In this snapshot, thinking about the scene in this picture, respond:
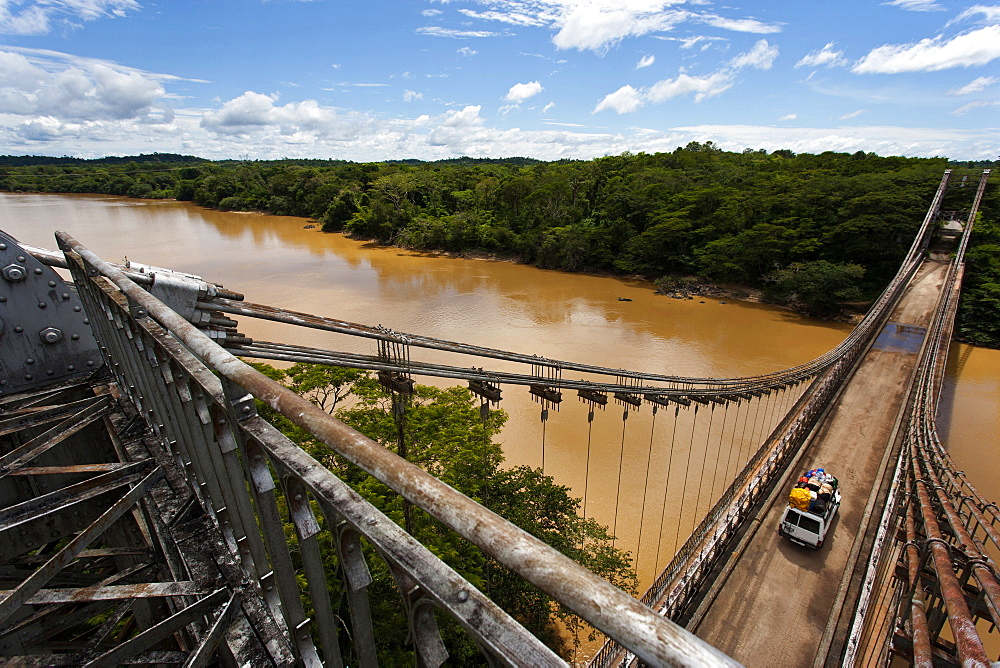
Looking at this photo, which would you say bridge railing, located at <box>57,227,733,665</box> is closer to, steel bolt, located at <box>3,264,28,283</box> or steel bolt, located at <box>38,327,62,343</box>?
steel bolt, located at <box>3,264,28,283</box>

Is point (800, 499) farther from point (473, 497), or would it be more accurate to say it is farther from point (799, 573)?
point (473, 497)

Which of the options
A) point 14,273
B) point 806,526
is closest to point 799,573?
point 806,526

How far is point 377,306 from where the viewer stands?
23.8 metres

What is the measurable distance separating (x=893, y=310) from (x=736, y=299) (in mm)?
7411

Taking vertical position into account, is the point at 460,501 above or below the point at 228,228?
above

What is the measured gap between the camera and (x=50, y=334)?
8.83ft

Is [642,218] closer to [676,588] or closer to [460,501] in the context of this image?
[676,588]

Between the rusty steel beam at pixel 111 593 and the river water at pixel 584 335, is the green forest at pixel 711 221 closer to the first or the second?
the river water at pixel 584 335

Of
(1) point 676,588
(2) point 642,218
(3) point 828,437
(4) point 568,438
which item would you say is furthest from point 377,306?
(1) point 676,588

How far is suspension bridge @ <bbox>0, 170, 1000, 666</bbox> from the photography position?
0.72 metres

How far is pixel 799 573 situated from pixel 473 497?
14.3ft

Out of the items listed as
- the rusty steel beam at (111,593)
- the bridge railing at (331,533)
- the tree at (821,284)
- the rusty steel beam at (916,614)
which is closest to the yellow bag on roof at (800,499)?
the rusty steel beam at (916,614)

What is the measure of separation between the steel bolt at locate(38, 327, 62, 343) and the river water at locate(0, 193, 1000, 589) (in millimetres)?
8739

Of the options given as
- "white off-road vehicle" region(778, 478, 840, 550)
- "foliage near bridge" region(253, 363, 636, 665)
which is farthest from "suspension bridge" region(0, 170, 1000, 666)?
"foliage near bridge" region(253, 363, 636, 665)
